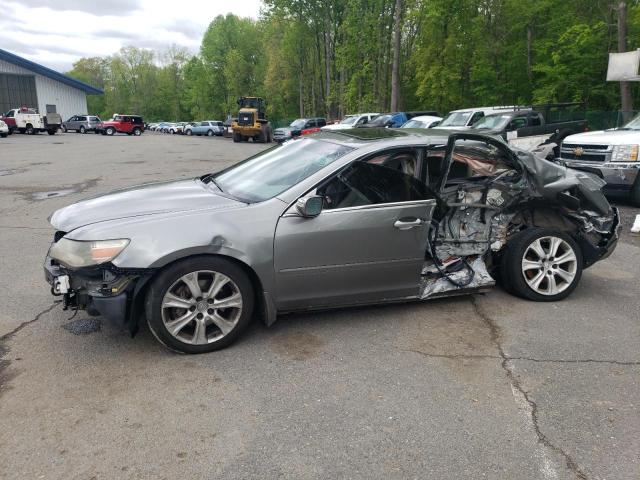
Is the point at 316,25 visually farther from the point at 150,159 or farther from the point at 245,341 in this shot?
the point at 245,341

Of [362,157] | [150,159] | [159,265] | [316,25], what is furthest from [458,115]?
[316,25]

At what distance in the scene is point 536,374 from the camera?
356 cm

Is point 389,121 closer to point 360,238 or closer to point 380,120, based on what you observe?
point 380,120

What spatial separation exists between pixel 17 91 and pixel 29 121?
47.5 feet

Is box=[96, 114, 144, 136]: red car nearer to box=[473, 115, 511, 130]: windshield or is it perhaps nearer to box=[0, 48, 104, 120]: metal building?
box=[0, 48, 104, 120]: metal building

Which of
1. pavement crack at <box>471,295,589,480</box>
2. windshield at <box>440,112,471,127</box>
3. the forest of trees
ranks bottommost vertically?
pavement crack at <box>471,295,589,480</box>

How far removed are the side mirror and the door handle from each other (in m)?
0.67

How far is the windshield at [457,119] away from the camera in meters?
17.7

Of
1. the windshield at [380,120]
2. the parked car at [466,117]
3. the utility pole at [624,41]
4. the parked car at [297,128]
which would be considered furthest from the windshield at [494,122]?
the parked car at [297,128]

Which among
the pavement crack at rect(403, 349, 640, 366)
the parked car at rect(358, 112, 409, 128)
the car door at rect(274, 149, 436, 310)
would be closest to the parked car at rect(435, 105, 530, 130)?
the parked car at rect(358, 112, 409, 128)

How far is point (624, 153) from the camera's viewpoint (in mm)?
9203

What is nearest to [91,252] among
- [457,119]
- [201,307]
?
[201,307]

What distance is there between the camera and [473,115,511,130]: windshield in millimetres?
14875

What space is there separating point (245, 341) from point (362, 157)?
1697 mm
